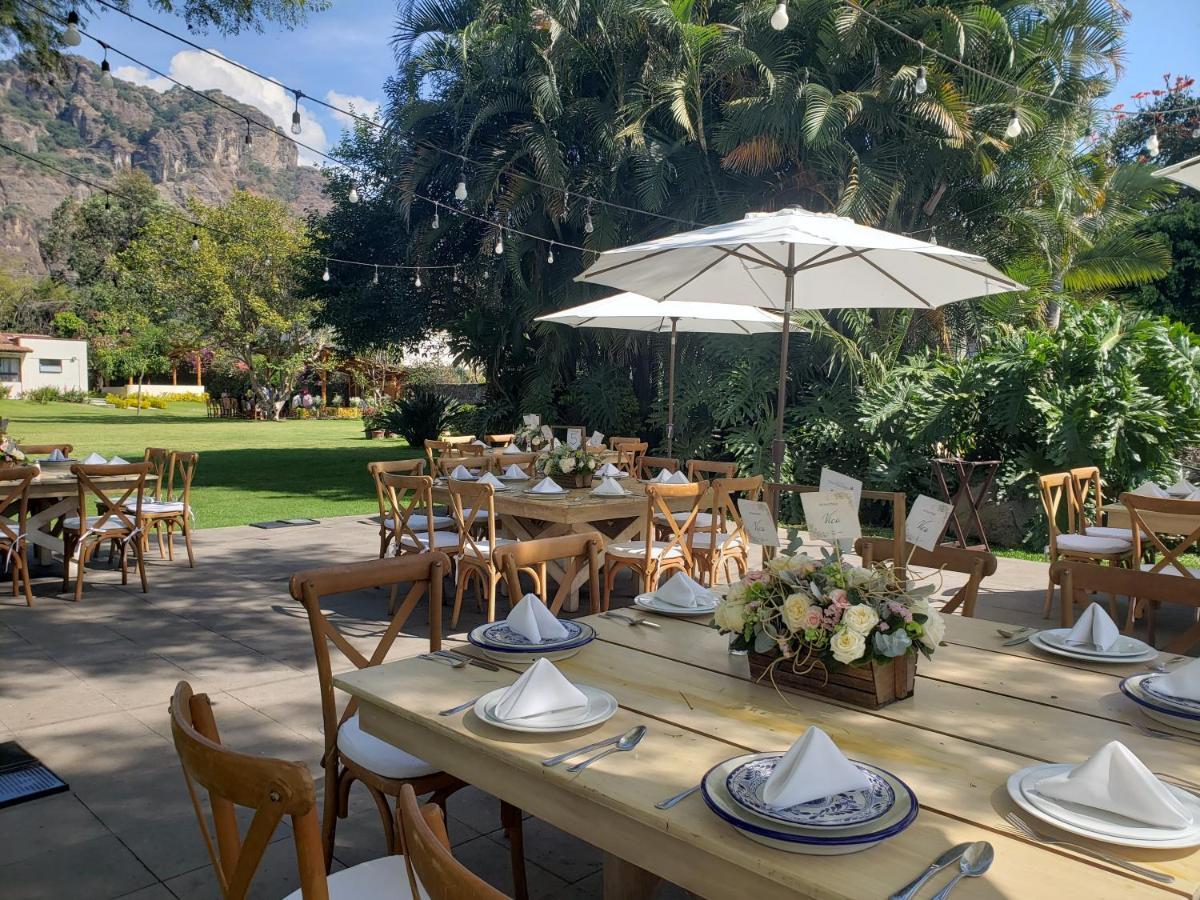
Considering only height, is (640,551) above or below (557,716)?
below

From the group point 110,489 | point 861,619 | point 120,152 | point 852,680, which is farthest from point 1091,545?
point 120,152

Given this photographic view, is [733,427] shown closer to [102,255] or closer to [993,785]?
[993,785]

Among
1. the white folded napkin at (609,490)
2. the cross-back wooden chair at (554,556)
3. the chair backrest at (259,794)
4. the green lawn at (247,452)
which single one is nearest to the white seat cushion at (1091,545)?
the white folded napkin at (609,490)

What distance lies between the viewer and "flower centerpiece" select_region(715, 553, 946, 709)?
1835 millimetres

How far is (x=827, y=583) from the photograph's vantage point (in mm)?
1898

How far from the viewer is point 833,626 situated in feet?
6.04

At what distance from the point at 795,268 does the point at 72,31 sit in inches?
251

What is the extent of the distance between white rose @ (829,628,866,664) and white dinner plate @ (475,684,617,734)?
1.54ft

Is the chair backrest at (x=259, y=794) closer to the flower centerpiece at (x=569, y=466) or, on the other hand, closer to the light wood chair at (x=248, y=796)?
the light wood chair at (x=248, y=796)

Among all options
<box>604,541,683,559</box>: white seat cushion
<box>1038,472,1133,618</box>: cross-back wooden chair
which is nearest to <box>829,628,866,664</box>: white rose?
<box>604,541,683,559</box>: white seat cushion

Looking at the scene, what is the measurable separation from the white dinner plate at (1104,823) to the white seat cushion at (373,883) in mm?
1109

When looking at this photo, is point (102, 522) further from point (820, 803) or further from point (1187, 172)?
point (1187, 172)

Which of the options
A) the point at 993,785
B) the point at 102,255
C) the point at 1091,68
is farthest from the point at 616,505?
the point at 102,255

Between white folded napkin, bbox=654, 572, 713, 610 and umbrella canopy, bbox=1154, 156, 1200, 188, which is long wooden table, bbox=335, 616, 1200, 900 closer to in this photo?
white folded napkin, bbox=654, 572, 713, 610
